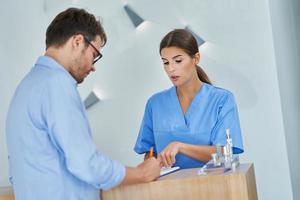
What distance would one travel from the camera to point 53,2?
2934 millimetres

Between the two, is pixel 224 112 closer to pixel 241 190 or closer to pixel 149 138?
pixel 149 138

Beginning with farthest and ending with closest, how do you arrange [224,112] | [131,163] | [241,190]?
1. [131,163]
2. [224,112]
3. [241,190]

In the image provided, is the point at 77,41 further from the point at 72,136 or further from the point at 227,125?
the point at 227,125

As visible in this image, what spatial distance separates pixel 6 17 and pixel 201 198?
194cm

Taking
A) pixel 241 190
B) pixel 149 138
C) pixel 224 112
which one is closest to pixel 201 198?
pixel 241 190

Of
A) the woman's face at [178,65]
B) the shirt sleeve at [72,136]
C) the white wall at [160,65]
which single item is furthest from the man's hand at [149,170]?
the white wall at [160,65]

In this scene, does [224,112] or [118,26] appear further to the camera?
[118,26]

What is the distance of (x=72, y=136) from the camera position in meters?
1.33

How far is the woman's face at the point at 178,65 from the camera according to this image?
2156 millimetres

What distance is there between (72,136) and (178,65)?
92 centimetres

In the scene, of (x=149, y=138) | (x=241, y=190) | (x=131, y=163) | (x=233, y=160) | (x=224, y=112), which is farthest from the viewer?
(x=131, y=163)

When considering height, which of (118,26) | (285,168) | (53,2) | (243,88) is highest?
(53,2)

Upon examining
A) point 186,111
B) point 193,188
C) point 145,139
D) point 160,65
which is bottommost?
point 193,188

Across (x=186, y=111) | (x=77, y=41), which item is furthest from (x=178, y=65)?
(x=77, y=41)
